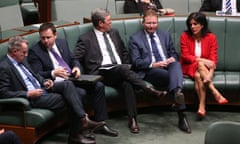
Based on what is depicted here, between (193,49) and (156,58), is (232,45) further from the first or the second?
(156,58)

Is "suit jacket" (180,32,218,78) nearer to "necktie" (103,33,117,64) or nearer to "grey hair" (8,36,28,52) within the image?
"necktie" (103,33,117,64)

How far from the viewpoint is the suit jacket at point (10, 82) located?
137 inches

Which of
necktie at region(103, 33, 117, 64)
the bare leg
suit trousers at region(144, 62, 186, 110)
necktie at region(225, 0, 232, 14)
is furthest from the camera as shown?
necktie at region(225, 0, 232, 14)

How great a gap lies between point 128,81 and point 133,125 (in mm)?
389

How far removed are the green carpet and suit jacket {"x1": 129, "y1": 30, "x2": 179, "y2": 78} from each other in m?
0.44

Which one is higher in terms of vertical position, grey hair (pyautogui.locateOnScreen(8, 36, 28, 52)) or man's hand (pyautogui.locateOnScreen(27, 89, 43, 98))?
grey hair (pyautogui.locateOnScreen(8, 36, 28, 52))

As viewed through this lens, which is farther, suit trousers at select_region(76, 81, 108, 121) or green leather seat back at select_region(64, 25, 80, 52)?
green leather seat back at select_region(64, 25, 80, 52)

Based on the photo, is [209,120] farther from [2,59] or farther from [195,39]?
[2,59]

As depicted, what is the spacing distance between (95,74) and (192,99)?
100 cm

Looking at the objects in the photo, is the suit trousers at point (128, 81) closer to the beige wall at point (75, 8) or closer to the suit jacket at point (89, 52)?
the suit jacket at point (89, 52)

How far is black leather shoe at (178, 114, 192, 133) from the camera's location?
3.97 meters

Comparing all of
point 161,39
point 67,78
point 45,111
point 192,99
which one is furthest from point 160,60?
point 45,111

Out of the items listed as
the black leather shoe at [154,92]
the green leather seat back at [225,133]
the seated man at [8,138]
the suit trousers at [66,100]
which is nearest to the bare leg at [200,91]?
the black leather shoe at [154,92]

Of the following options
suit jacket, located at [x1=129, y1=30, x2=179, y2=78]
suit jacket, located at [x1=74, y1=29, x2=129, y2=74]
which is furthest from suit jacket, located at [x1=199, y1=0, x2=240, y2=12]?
suit jacket, located at [x1=74, y1=29, x2=129, y2=74]
